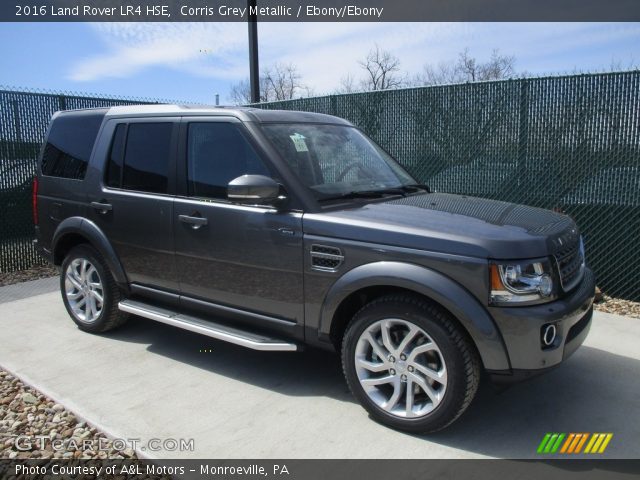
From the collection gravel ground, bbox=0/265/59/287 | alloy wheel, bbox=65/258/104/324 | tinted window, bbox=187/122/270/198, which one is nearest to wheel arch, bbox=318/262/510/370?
tinted window, bbox=187/122/270/198

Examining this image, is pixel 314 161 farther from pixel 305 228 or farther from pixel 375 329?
pixel 375 329

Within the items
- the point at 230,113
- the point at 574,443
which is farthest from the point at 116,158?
the point at 574,443

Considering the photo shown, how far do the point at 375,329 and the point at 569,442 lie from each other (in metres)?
1.32

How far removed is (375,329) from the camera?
327 centimetres

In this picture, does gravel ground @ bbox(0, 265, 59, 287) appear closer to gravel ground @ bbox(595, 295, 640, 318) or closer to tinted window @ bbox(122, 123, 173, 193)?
tinted window @ bbox(122, 123, 173, 193)

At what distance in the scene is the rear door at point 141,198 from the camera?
166 inches

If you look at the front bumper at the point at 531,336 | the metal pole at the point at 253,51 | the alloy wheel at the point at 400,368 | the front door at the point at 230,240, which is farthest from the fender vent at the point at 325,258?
the metal pole at the point at 253,51

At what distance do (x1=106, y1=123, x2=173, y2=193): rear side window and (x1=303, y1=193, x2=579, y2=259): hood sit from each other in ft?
4.93

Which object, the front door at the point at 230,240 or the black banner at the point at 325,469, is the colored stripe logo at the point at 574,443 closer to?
the black banner at the point at 325,469

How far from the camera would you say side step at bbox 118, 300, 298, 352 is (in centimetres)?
360

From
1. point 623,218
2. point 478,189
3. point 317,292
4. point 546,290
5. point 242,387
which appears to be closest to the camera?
point 546,290

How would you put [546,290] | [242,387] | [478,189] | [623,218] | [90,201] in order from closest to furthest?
[546,290] → [242,387] → [90,201] → [623,218] → [478,189]

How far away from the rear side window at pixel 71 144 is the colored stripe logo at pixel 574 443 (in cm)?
427

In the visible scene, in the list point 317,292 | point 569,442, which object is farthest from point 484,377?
point 317,292
